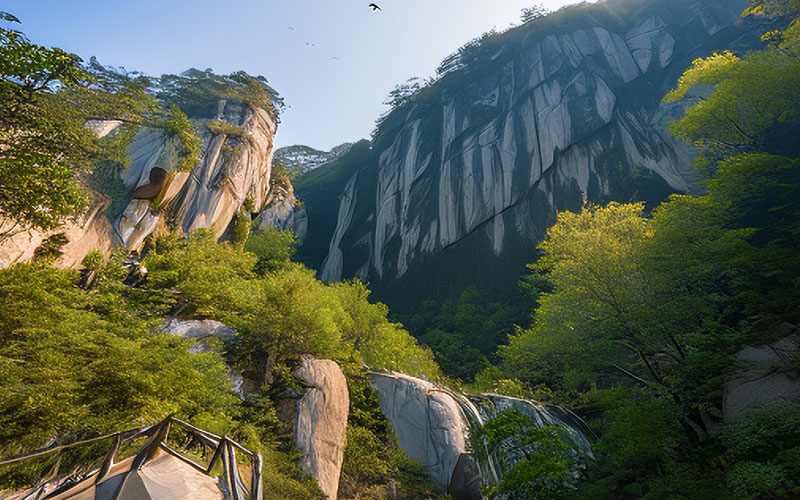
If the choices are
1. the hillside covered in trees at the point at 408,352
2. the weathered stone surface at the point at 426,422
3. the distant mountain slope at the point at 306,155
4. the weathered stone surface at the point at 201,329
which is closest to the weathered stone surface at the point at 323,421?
the hillside covered in trees at the point at 408,352

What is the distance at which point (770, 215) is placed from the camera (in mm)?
11078

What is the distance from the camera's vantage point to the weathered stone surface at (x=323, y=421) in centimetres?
943

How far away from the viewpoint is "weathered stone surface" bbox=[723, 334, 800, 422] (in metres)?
7.52

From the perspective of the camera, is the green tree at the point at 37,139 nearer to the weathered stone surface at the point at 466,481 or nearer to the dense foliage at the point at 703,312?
the weathered stone surface at the point at 466,481

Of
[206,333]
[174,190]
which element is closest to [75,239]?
[174,190]

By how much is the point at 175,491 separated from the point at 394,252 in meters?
42.1

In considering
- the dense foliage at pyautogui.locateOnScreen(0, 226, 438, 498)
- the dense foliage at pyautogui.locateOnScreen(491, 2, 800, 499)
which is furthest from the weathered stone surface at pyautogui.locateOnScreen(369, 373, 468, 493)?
the dense foliage at pyautogui.locateOnScreen(491, 2, 800, 499)

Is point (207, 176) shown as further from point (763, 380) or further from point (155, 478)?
point (763, 380)

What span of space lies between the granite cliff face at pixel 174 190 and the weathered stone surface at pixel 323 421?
9947 mm

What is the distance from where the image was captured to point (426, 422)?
12180mm

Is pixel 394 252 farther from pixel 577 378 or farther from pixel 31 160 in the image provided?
pixel 31 160

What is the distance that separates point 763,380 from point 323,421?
1080cm

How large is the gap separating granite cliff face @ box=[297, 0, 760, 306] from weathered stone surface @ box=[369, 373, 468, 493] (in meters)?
25.0

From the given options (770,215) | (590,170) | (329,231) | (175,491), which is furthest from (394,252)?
(175,491)
